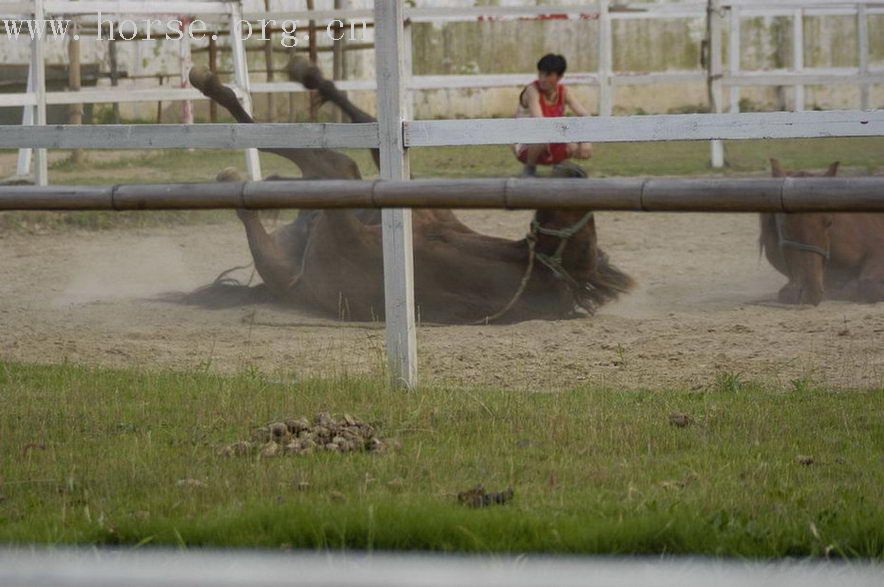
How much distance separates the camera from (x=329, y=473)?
3.27 m

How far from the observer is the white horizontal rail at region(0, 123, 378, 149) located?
4479 millimetres

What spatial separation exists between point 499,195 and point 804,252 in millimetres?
3276

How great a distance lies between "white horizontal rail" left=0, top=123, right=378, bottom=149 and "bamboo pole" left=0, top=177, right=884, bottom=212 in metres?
0.64

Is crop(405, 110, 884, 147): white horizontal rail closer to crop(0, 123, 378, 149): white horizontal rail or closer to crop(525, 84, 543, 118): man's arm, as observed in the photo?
crop(0, 123, 378, 149): white horizontal rail

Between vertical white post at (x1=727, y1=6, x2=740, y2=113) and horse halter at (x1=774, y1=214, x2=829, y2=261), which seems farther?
vertical white post at (x1=727, y1=6, x2=740, y2=113)

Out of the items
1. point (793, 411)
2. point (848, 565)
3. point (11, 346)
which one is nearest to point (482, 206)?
point (793, 411)

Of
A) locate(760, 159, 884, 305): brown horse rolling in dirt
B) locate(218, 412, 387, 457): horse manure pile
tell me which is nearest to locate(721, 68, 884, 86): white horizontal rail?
locate(760, 159, 884, 305): brown horse rolling in dirt

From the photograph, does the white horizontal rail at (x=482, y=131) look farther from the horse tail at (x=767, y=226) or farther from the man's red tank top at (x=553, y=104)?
the man's red tank top at (x=553, y=104)

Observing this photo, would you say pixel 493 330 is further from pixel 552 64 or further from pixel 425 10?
pixel 425 10

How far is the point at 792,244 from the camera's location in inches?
249

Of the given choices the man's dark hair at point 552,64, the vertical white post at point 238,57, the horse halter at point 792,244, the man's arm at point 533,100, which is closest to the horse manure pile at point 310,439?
the horse halter at point 792,244

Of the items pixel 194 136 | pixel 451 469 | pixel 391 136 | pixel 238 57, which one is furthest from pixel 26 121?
pixel 451 469

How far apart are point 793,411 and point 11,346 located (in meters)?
3.20

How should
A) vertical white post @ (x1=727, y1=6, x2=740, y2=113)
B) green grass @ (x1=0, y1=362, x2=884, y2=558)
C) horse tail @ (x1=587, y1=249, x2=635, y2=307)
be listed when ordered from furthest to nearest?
vertical white post @ (x1=727, y1=6, x2=740, y2=113) → horse tail @ (x1=587, y1=249, x2=635, y2=307) → green grass @ (x1=0, y1=362, x2=884, y2=558)
